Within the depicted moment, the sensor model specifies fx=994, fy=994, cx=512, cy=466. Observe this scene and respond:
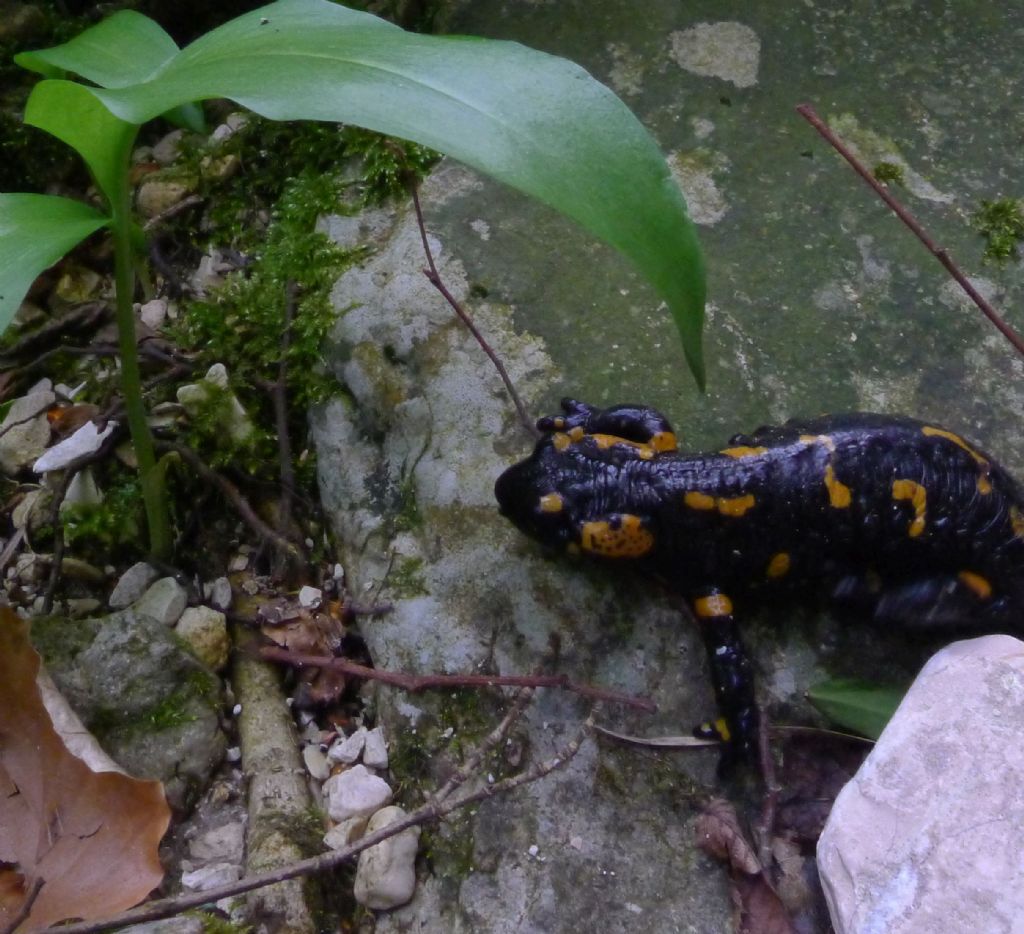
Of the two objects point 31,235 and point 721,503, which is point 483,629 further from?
point 31,235

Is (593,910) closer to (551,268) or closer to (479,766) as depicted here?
(479,766)

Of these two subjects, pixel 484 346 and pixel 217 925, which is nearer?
pixel 217 925

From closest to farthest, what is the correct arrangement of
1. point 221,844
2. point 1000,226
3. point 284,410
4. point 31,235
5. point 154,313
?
point 31,235
point 221,844
point 284,410
point 1000,226
point 154,313

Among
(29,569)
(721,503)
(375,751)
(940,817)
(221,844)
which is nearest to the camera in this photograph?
(940,817)

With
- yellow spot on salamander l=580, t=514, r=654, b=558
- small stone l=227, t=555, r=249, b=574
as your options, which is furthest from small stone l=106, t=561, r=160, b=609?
yellow spot on salamander l=580, t=514, r=654, b=558

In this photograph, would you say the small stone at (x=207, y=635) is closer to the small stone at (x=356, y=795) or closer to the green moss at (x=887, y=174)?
the small stone at (x=356, y=795)

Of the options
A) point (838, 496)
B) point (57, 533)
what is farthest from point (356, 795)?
point (838, 496)

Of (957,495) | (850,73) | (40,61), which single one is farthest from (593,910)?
(850,73)
